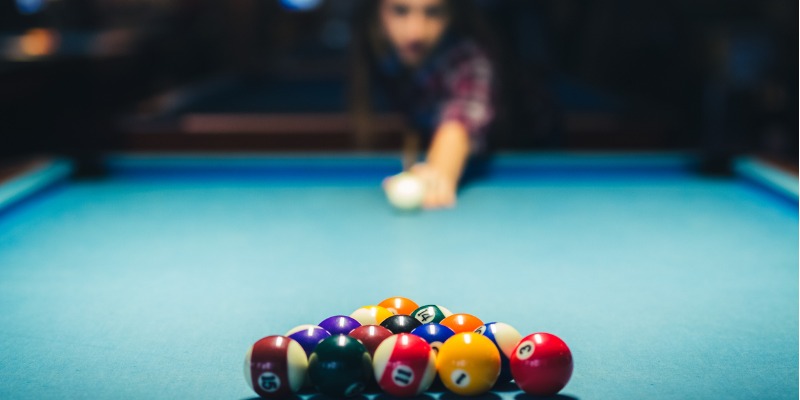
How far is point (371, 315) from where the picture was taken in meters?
1.42

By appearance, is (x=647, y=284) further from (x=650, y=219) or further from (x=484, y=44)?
(x=484, y=44)

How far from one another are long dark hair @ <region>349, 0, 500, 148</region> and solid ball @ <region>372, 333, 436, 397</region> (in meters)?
2.08

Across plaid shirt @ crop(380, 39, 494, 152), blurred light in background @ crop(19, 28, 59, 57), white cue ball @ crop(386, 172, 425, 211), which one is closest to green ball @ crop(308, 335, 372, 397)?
white cue ball @ crop(386, 172, 425, 211)

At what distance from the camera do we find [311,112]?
5504mm

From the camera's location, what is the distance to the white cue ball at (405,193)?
2.49m

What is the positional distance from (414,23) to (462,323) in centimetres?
181

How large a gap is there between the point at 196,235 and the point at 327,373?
126cm

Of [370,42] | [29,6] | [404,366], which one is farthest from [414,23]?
[29,6]

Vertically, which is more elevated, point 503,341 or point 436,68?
point 436,68

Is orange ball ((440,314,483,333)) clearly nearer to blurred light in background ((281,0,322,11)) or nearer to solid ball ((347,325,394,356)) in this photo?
solid ball ((347,325,394,356))

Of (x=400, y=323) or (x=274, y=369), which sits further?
(x=400, y=323)

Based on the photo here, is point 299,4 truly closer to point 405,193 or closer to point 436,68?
point 436,68

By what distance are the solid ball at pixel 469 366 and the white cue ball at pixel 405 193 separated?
4.23ft

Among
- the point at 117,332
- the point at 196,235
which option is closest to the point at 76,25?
A: the point at 196,235
